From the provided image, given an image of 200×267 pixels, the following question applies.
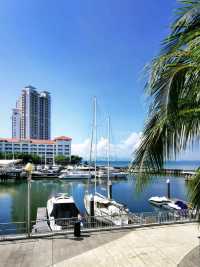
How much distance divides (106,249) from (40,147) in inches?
5692

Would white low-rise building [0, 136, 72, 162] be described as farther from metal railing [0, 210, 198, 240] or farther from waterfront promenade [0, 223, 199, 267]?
waterfront promenade [0, 223, 199, 267]

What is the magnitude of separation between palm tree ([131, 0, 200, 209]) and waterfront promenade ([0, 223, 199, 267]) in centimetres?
720

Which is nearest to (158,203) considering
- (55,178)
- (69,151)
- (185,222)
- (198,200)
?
(185,222)

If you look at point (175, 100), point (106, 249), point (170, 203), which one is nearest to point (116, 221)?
point (106, 249)

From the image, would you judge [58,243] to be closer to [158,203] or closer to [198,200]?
[198,200]

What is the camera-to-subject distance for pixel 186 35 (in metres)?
3.31

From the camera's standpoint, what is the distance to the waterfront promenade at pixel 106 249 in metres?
9.17

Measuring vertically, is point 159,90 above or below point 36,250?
above

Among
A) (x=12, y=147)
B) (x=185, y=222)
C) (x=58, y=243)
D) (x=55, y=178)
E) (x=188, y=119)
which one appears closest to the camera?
(x=188, y=119)

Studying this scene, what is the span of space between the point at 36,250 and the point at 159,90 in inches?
372

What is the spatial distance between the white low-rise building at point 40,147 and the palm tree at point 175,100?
144874 mm

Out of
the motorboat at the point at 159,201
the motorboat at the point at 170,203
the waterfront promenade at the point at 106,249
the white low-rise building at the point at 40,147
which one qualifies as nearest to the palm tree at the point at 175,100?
the waterfront promenade at the point at 106,249

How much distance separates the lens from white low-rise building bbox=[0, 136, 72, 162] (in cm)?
14650

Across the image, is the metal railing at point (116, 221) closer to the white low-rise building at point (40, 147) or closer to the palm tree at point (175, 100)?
the palm tree at point (175, 100)
